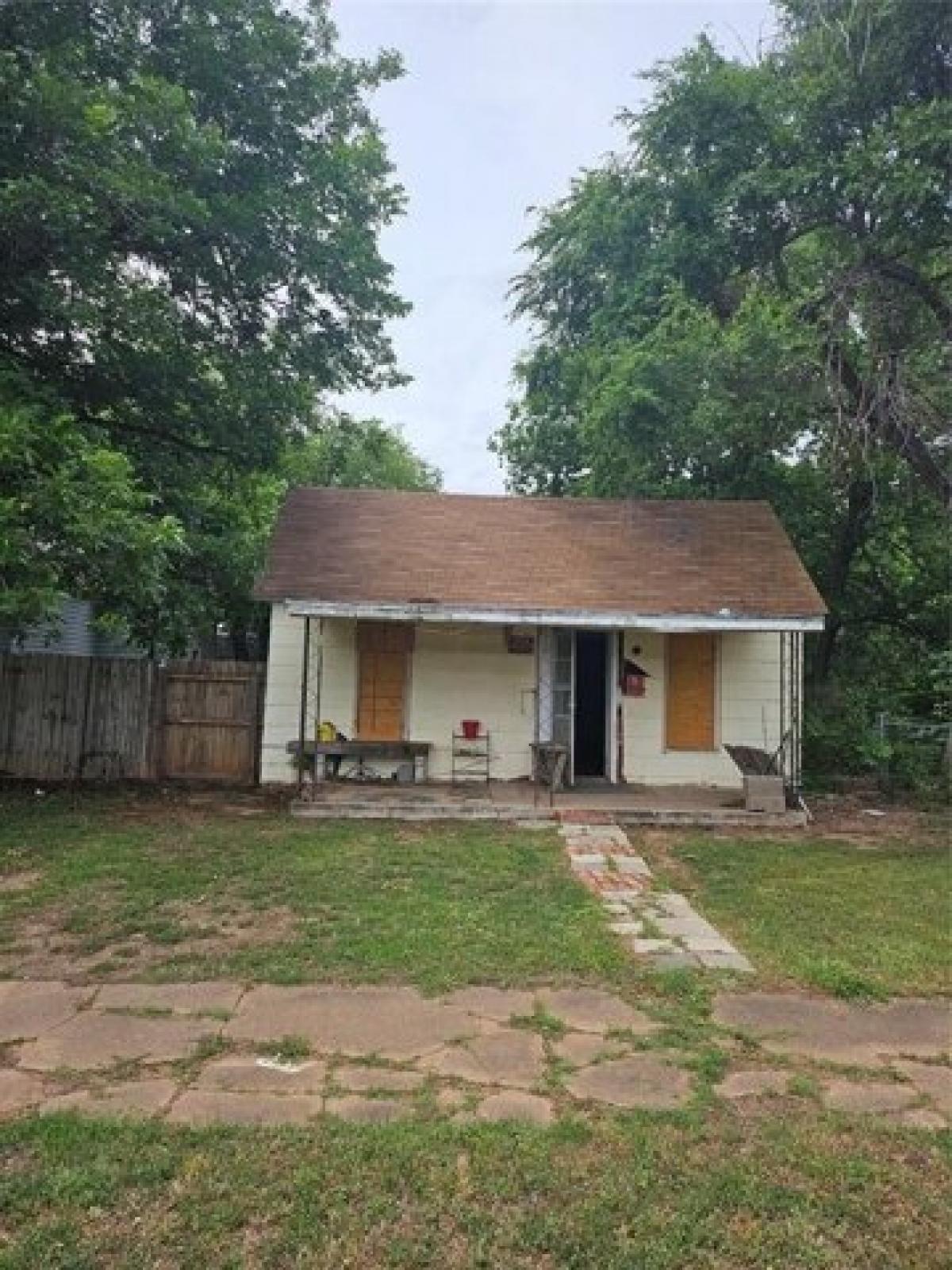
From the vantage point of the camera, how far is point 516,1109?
3088 mm

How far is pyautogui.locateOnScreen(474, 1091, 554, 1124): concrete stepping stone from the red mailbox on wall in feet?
26.0

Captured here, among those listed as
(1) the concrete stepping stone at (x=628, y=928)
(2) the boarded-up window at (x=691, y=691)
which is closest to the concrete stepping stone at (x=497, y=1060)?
(1) the concrete stepping stone at (x=628, y=928)

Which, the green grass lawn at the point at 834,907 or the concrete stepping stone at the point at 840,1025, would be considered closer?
the concrete stepping stone at the point at 840,1025

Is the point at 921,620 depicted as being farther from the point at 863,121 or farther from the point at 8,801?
the point at 8,801

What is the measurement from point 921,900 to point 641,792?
4.14 meters

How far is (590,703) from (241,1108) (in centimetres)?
878

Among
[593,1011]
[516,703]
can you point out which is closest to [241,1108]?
[593,1011]

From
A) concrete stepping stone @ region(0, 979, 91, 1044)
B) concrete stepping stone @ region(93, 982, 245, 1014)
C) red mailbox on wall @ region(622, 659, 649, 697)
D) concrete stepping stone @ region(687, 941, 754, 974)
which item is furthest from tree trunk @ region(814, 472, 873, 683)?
concrete stepping stone @ region(0, 979, 91, 1044)

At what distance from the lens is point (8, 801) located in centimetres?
920

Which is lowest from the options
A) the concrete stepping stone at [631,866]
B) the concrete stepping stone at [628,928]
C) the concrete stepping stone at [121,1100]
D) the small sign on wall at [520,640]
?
the concrete stepping stone at [121,1100]

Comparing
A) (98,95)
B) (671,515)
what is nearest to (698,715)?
(671,515)

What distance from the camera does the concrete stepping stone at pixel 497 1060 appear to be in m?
3.34

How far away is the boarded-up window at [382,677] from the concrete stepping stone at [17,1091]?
7.32 metres

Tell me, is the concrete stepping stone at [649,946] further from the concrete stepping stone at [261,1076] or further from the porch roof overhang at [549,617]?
the porch roof overhang at [549,617]
